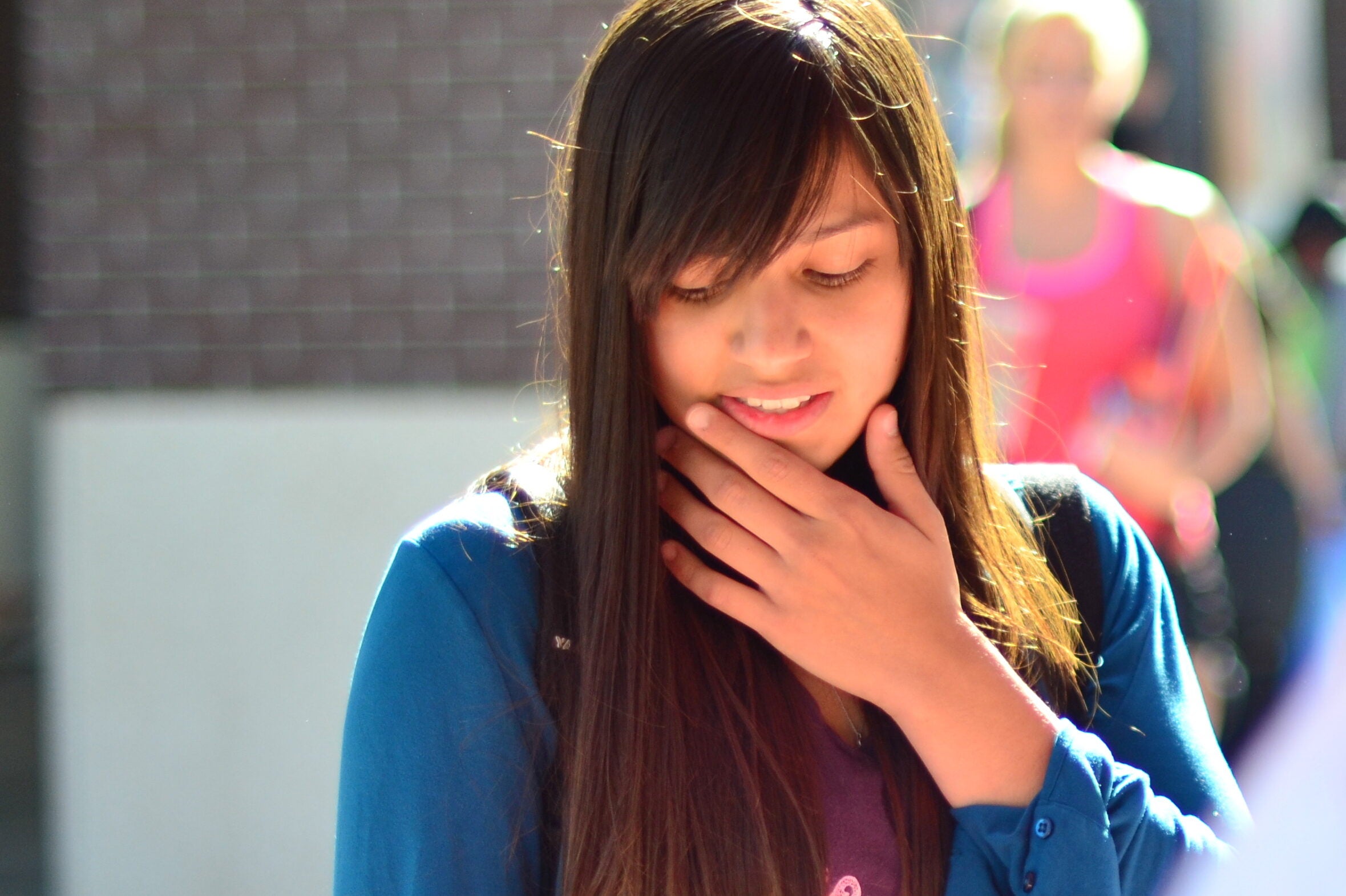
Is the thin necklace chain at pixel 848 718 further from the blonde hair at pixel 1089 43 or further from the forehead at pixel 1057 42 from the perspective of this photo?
the forehead at pixel 1057 42

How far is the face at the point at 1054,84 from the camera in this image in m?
3.32

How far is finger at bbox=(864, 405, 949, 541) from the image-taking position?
1472mm

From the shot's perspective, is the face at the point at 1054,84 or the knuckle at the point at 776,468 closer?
the knuckle at the point at 776,468

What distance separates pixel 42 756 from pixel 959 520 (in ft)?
12.1

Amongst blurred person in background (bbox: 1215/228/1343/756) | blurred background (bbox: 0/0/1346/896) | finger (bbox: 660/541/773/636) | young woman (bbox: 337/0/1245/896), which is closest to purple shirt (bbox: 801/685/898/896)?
young woman (bbox: 337/0/1245/896)

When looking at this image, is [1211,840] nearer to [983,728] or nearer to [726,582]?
[983,728]

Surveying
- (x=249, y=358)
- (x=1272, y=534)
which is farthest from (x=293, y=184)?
(x=1272, y=534)

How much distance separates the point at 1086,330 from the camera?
3213 mm

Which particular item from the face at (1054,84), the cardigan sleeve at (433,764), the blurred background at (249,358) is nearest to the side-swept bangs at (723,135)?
the cardigan sleeve at (433,764)

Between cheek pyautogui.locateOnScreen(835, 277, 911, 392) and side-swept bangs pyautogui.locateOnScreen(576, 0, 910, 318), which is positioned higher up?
side-swept bangs pyautogui.locateOnScreen(576, 0, 910, 318)

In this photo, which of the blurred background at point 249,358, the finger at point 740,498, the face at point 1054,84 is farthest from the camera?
the blurred background at point 249,358

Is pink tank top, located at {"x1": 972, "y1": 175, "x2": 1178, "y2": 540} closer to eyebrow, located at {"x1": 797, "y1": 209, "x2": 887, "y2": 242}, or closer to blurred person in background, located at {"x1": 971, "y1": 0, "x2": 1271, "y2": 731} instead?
blurred person in background, located at {"x1": 971, "y1": 0, "x2": 1271, "y2": 731}

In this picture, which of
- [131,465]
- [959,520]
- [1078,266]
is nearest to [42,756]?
[131,465]

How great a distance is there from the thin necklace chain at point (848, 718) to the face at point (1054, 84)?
2.19m
